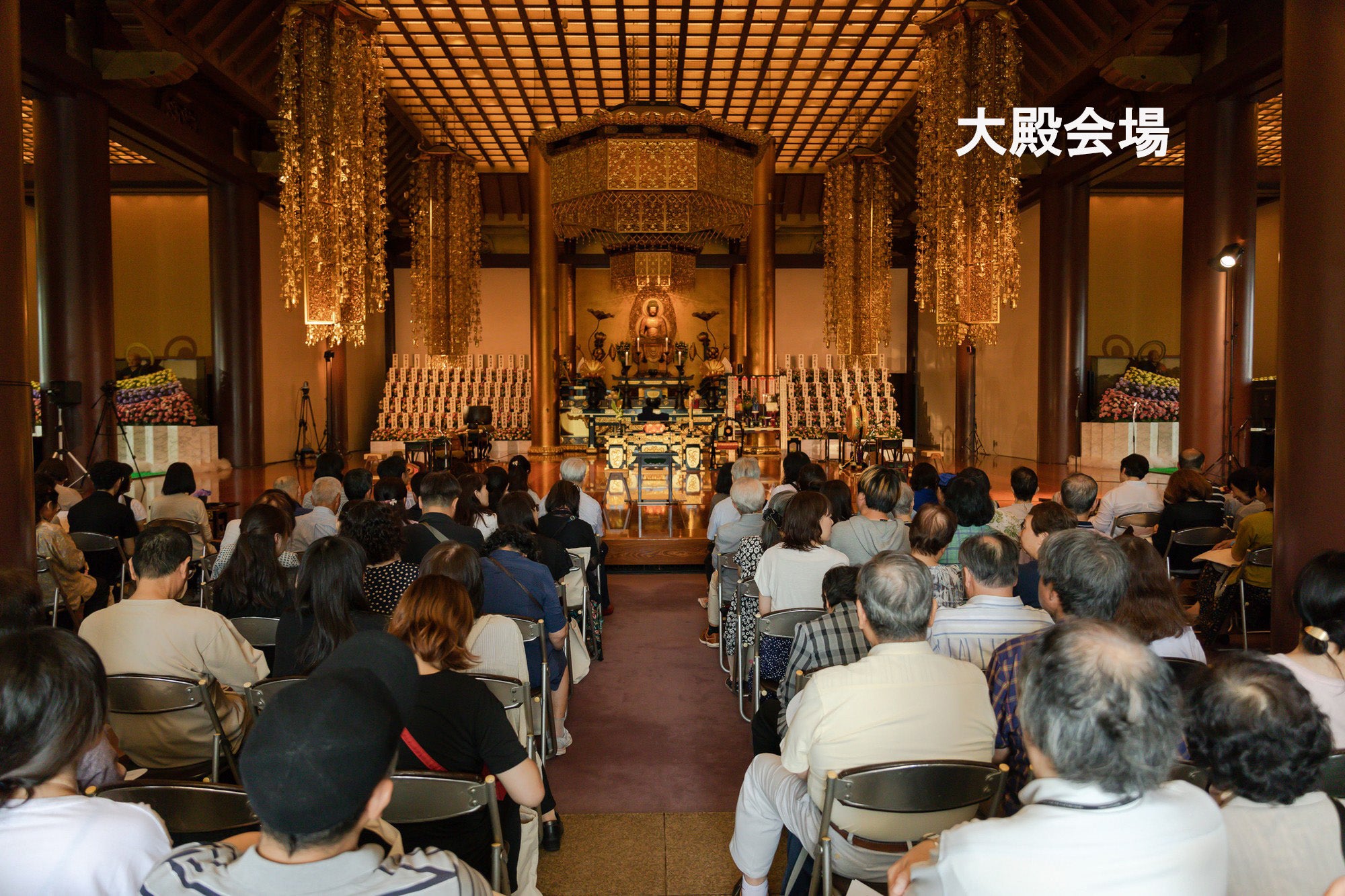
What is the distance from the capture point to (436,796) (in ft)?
6.05

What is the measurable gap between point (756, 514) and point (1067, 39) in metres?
8.77

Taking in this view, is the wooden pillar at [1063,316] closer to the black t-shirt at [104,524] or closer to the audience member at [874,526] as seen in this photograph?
the audience member at [874,526]

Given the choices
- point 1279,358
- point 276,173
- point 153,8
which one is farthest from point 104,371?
point 1279,358

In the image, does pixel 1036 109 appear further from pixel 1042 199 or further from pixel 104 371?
pixel 104 371

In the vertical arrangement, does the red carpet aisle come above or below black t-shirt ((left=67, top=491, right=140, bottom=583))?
below

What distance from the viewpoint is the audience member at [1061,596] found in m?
2.26

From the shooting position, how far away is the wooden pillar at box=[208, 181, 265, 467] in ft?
43.0

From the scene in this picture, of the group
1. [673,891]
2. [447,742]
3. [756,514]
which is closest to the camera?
[447,742]

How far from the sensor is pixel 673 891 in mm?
2711

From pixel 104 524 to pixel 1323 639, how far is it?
5480 mm

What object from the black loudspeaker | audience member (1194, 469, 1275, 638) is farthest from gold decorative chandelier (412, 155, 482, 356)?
audience member (1194, 469, 1275, 638)

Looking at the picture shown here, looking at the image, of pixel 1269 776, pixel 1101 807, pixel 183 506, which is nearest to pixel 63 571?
pixel 183 506

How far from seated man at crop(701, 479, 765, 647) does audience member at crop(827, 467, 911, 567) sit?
51cm

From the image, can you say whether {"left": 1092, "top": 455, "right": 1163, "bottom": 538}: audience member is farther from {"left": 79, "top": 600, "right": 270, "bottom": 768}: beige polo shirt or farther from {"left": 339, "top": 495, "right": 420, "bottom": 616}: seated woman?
{"left": 79, "top": 600, "right": 270, "bottom": 768}: beige polo shirt
